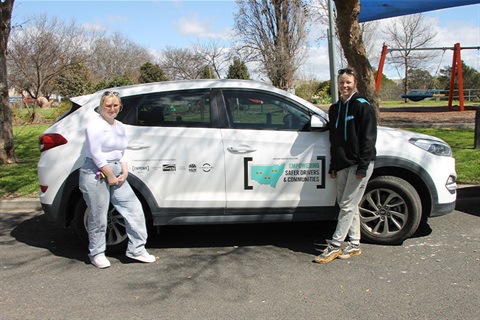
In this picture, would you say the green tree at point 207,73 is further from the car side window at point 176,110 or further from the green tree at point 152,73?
the car side window at point 176,110

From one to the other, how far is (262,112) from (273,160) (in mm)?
550

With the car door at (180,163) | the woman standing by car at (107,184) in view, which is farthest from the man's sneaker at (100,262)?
the car door at (180,163)

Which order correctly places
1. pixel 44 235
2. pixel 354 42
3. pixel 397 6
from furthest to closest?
pixel 397 6 → pixel 354 42 → pixel 44 235

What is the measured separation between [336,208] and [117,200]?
7.40 ft

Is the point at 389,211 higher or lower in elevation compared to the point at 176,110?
lower

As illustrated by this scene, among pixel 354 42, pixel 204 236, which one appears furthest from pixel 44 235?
pixel 354 42

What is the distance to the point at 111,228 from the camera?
4.62 m

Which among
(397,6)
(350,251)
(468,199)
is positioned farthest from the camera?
(397,6)

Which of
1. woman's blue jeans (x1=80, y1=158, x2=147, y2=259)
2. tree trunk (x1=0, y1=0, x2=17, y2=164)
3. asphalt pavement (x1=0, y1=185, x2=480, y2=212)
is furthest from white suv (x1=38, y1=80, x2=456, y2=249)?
tree trunk (x1=0, y1=0, x2=17, y2=164)

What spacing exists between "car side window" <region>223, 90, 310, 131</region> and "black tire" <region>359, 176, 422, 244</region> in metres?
1.04

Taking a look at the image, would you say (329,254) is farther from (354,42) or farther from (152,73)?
(152,73)

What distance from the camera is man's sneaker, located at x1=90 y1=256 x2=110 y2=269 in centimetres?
430

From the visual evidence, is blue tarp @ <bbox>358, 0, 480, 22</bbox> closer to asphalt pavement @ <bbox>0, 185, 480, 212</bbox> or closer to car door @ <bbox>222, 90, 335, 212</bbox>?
asphalt pavement @ <bbox>0, 185, 480, 212</bbox>

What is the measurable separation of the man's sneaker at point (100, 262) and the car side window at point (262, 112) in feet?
6.16
